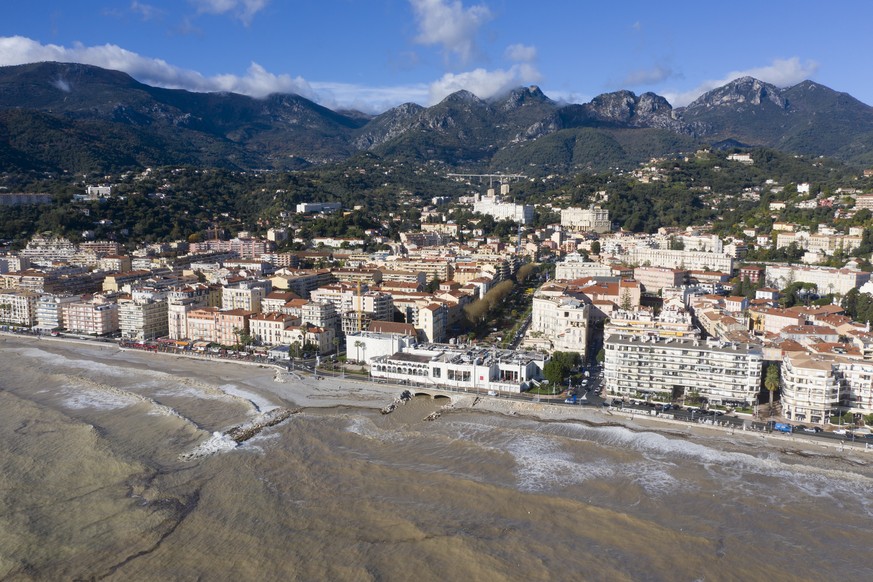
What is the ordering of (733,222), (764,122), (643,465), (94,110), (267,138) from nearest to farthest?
(643,465) → (733,222) → (94,110) → (764,122) → (267,138)

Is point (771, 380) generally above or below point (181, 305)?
below

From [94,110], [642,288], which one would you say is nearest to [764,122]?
[642,288]

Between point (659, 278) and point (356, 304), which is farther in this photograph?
point (659, 278)

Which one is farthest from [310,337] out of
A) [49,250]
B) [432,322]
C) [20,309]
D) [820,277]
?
[49,250]

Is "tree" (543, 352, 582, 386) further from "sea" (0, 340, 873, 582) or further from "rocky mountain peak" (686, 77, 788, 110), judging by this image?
"rocky mountain peak" (686, 77, 788, 110)

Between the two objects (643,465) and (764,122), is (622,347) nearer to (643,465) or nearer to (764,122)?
(643,465)

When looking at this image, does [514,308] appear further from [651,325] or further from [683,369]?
[683,369]

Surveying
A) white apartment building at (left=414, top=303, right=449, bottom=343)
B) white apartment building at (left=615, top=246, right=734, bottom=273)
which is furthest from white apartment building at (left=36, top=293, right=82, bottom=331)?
white apartment building at (left=615, top=246, right=734, bottom=273)

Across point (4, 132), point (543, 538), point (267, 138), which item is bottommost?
point (543, 538)
